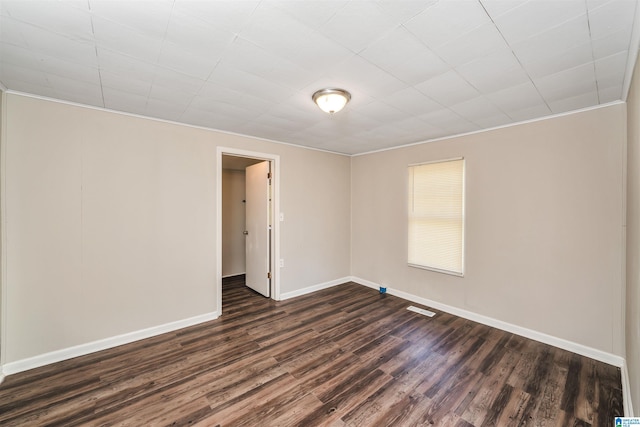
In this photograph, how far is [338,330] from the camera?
314cm

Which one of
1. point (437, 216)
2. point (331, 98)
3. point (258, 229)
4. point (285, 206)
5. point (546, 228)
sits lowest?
point (258, 229)

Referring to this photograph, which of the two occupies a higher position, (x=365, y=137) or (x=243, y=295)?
(x=365, y=137)

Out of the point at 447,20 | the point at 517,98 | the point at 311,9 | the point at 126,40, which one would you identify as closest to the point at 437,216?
the point at 517,98

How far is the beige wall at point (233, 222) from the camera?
5.62 meters

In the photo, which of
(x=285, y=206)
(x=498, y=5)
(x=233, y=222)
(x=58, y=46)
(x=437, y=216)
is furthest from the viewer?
(x=233, y=222)

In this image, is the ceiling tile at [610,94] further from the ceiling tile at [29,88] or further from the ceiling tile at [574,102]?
the ceiling tile at [29,88]

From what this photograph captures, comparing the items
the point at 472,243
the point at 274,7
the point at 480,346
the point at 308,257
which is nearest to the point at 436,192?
the point at 472,243

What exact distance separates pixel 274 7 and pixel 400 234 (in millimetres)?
3672

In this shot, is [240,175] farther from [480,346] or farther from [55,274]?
[480,346]

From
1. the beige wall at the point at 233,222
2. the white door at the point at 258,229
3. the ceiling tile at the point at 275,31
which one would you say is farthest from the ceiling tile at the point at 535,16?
the beige wall at the point at 233,222

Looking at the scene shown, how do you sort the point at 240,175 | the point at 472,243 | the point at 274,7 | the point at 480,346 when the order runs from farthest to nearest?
the point at 240,175
the point at 472,243
the point at 480,346
the point at 274,7

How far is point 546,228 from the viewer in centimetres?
286

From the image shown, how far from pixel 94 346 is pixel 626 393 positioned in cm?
477

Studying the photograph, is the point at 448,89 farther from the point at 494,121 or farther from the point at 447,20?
the point at 494,121
